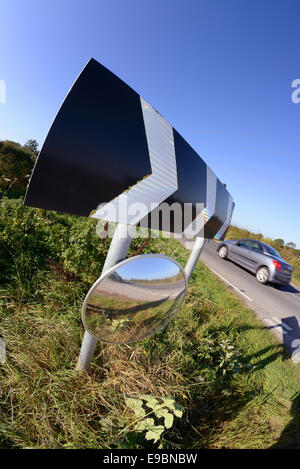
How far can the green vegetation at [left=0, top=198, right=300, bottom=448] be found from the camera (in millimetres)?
1307

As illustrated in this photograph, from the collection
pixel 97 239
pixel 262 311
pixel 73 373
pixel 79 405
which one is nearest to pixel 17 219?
pixel 97 239

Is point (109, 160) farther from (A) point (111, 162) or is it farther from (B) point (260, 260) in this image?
(B) point (260, 260)

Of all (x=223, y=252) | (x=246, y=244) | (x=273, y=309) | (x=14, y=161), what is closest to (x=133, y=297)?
(x=273, y=309)

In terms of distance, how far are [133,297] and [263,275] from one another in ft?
27.3

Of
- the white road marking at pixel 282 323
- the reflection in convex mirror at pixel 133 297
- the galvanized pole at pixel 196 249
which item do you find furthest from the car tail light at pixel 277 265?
the reflection in convex mirror at pixel 133 297

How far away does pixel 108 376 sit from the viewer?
5.35 feet

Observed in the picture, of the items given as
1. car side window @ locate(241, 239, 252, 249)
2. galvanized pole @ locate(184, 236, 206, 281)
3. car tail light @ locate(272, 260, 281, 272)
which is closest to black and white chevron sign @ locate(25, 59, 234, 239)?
galvanized pole @ locate(184, 236, 206, 281)

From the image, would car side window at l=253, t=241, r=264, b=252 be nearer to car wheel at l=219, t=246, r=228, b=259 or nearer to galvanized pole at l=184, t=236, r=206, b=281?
car wheel at l=219, t=246, r=228, b=259

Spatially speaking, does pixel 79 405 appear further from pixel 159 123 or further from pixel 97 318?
pixel 159 123

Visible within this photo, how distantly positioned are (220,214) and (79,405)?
5.71 ft

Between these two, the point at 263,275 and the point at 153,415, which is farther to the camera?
the point at 263,275

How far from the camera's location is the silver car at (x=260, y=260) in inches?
281

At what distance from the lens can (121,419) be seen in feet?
4.43

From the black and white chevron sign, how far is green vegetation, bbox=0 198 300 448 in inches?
56.8
